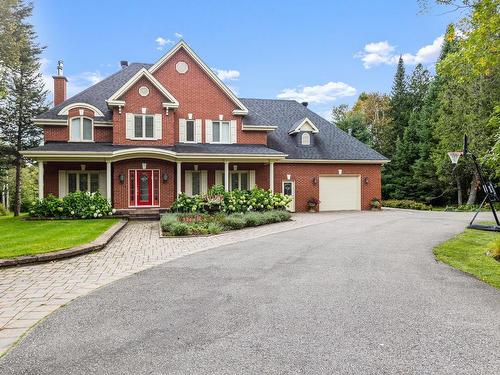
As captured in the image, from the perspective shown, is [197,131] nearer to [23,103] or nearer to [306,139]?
[306,139]

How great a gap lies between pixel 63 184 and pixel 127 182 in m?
3.57

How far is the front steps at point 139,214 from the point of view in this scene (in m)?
16.7

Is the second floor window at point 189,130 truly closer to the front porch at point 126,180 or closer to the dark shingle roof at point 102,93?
the front porch at point 126,180

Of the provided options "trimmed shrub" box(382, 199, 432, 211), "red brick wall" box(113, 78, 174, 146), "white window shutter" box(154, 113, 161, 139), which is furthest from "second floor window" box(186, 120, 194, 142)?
"trimmed shrub" box(382, 199, 432, 211)

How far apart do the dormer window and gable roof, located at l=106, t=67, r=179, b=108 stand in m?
2.15

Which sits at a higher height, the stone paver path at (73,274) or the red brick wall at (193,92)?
the red brick wall at (193,92)

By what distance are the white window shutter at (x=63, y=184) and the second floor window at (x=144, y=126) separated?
431cm

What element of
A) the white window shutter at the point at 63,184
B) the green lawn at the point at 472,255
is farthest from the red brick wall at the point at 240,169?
the green lawn at the point at 472,255

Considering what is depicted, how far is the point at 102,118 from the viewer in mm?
18734

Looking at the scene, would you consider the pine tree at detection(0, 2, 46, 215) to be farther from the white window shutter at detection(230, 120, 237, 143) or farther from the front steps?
the white window shutter at detection(230, 120, 237, 143)

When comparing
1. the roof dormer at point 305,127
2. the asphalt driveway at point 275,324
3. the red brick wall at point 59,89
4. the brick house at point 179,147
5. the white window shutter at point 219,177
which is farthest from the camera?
the roof dormer at point 305,127

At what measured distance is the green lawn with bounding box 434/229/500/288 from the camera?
21.3 feet

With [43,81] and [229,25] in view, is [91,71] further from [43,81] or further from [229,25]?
[229,25]

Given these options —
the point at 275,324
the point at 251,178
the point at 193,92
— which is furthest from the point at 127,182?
the point at 275,324
